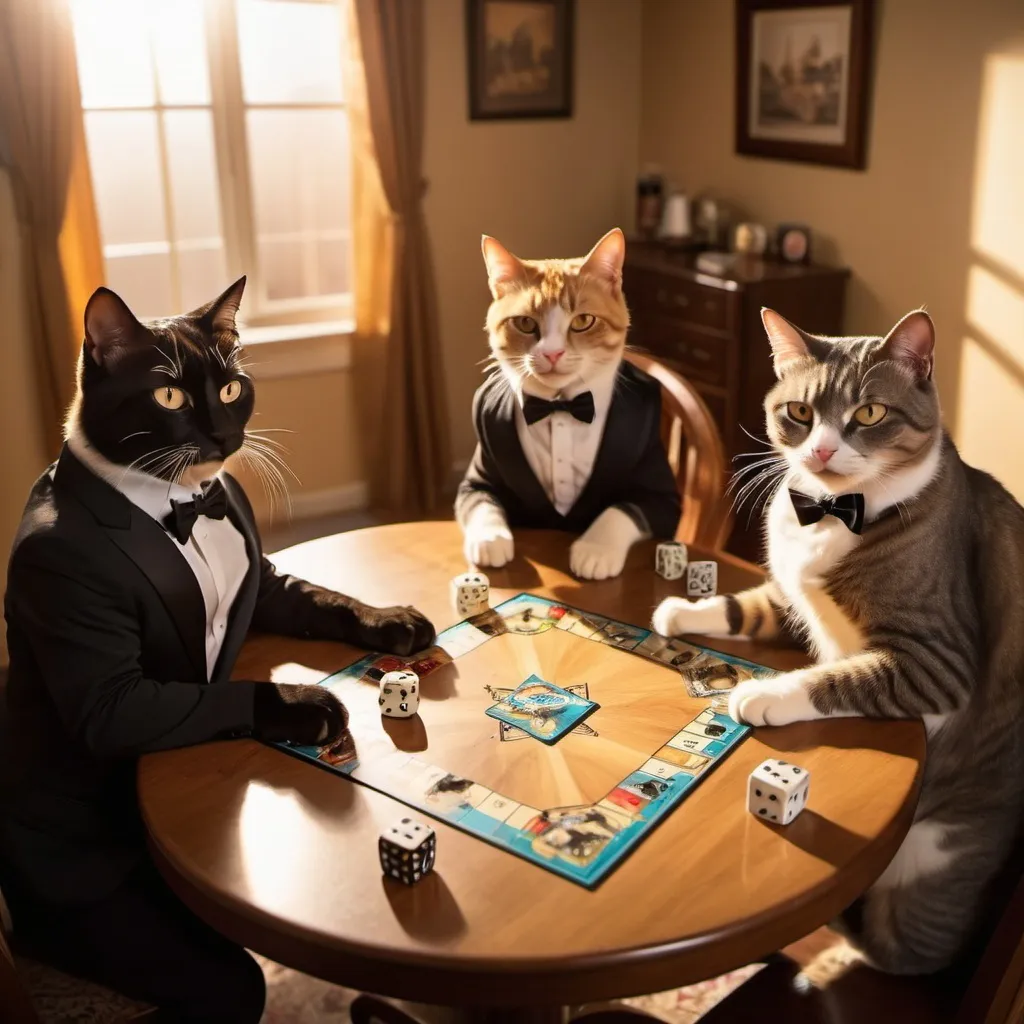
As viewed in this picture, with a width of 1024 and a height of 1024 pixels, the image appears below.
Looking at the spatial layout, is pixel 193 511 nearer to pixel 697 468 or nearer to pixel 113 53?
pixel 697 468

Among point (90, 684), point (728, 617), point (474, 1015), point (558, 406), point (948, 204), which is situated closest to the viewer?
point (90, 684)

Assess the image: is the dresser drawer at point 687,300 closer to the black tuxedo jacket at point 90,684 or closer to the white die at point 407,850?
the black tuxedo jacket at point 90,684

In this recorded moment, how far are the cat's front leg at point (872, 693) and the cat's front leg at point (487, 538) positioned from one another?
567mm

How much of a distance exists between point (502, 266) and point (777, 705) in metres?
0.90

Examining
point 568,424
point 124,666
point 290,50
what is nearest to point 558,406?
point 568,424

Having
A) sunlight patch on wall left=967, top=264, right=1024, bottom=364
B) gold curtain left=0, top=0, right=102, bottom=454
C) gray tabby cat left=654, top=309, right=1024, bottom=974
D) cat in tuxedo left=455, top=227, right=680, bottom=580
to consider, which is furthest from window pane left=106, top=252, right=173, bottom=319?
gray tabby cat left=654, top=309, right=1024, bottom=974

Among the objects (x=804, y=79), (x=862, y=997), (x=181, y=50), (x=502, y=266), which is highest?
(x=181, y=50)

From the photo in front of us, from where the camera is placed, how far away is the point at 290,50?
12.1ft

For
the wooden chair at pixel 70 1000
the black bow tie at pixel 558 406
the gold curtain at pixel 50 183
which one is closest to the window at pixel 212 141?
the gold curtain at pixel 50 183

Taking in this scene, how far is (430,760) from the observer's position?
1.29 metres

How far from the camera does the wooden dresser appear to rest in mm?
3518

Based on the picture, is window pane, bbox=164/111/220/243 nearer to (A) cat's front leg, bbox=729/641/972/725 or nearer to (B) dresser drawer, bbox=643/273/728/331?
(B) dresser drawer, bbox=643/273/728/331

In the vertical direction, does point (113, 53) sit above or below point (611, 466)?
above

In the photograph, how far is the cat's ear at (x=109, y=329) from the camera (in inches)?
48.1
